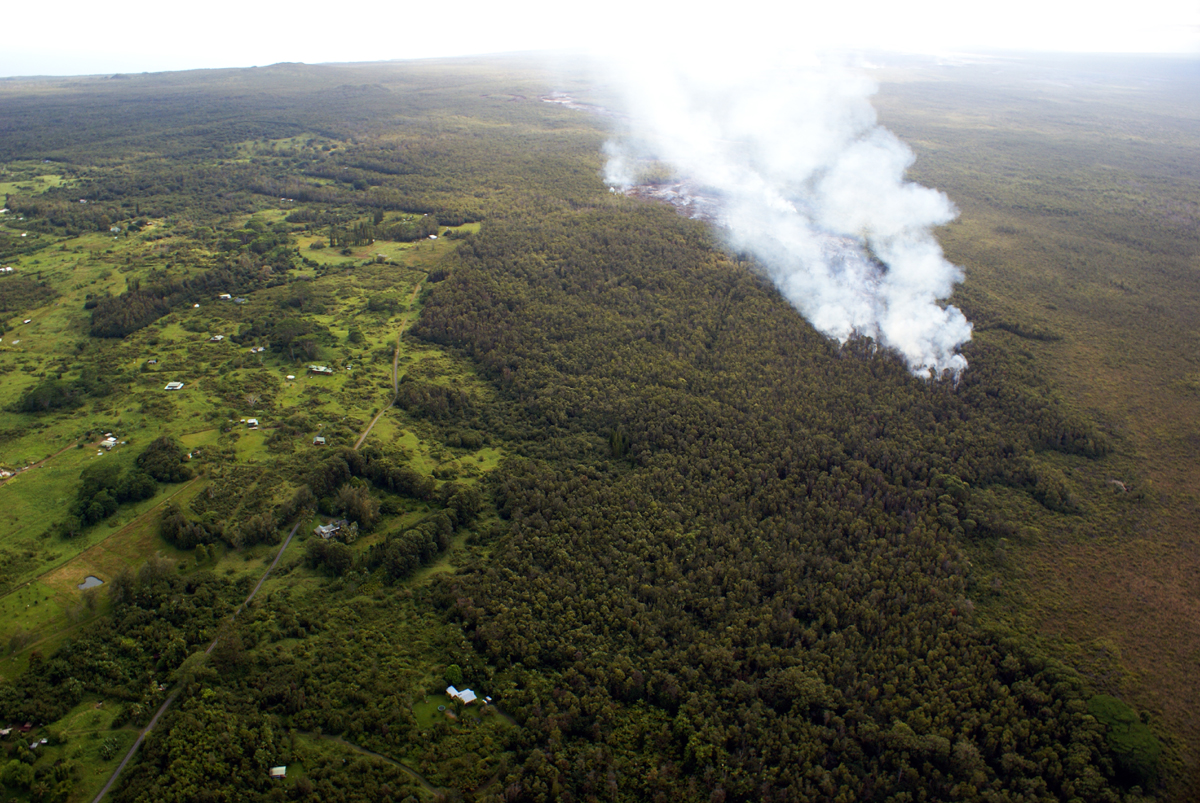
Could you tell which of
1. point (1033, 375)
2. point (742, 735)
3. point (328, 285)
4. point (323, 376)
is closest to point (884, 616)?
point (742, 735)

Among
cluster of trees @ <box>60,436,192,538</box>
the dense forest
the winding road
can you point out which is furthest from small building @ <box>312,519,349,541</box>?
cluster of trees @ <box>60,436,192,538</box>

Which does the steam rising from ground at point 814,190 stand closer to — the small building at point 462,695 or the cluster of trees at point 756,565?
the cluster of trees at point 756,565

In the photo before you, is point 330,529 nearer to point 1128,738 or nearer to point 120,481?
point 120,481

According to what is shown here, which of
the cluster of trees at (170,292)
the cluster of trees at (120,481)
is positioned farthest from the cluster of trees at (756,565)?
the cluster of trees at (170,292)

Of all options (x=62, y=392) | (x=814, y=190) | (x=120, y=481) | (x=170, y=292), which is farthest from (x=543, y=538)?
(x=814, y=190)

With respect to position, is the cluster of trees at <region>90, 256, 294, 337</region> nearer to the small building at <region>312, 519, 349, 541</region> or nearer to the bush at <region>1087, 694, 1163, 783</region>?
the small building at <region>312, 519, 349, 541</region>
